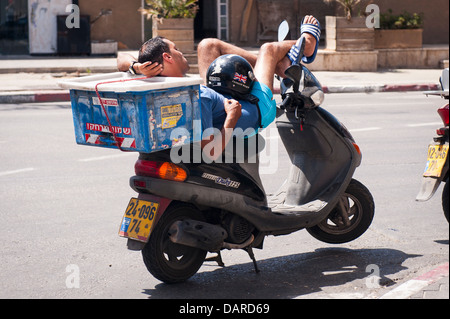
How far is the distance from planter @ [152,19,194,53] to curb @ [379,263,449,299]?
13.1 meters

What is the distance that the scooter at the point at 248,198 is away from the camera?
4.66 meters

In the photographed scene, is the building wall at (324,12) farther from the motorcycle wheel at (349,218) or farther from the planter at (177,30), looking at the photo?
the motorcycle wheel at (349,218)

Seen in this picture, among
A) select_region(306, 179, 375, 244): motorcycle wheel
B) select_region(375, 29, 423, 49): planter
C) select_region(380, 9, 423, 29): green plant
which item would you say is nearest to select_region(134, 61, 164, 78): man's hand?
select_region(306, 179, 375, 244): motorcycle wheel

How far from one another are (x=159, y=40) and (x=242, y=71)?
578mm

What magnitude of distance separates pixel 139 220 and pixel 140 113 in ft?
2.34

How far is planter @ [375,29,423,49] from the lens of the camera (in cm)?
1947

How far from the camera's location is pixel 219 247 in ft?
15.8

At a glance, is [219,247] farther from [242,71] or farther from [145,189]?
[242,71]

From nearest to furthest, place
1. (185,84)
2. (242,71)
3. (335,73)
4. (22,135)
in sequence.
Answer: (185,84) → (242,71) → (22,135) → (335,73)

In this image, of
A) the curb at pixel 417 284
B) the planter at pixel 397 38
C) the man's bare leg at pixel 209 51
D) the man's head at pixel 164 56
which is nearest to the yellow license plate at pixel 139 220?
the man's head at pixel 164 56

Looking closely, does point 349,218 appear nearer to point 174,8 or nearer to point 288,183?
point 288,183

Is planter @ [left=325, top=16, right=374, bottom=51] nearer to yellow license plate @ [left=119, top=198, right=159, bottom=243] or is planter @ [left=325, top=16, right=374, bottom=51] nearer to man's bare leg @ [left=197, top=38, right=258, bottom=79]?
man's bare leg @ [left=197, top=38, right=258, bottom=79]

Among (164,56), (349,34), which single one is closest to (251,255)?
(164,56)
